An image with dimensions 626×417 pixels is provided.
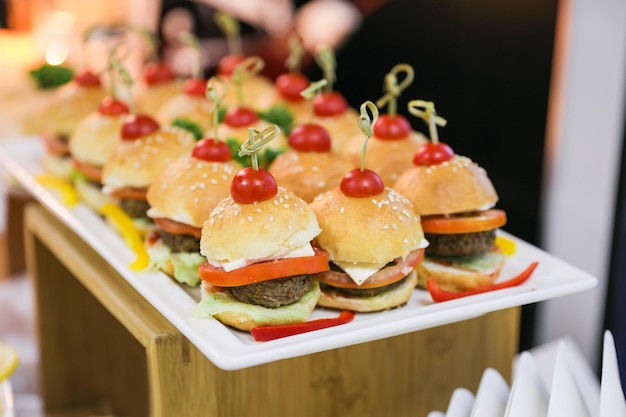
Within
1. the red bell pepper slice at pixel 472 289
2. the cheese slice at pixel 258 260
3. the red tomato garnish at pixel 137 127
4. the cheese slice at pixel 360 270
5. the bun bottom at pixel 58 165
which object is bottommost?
the red bell pepper slice at pixel 472 289

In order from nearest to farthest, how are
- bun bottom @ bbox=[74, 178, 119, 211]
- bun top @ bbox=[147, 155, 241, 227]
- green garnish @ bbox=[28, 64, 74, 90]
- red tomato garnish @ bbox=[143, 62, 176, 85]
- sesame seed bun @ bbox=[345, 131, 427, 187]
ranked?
bun top @ bbox=[147, 155, 241, 227], sesame seed bun @ bbox=[345, 131, 427, 187], bun bottom @ bbox=[74, 178, 119, 211], red tomato garnish @ bbox=[143, 62, 176, 85], green garnish @ bbox=[28, 64, 74, 90]

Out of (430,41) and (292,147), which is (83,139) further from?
(430,41)

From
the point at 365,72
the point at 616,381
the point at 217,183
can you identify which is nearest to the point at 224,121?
the point at 217,183

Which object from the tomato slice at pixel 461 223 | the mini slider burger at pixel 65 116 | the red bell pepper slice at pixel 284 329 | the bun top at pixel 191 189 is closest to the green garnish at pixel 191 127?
the mini slider burger at pixel 65 116

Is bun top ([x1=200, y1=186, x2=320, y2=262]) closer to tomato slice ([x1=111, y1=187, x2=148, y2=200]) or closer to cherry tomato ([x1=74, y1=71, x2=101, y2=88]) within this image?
tomato slice ([x1=111, y1=187, x2=148, y2=200])

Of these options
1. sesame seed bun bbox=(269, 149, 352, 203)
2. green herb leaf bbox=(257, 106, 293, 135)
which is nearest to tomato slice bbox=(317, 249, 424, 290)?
sesame seed bun bbox=(269, 149, 352, 203)

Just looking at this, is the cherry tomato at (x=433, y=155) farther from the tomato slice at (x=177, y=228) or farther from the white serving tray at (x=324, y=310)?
the tomato slice at (x=177, y=228)

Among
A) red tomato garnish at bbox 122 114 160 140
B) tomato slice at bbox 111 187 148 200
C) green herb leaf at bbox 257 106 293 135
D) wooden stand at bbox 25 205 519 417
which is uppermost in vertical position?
red tomato garnish at bbox 122 114 160 140
